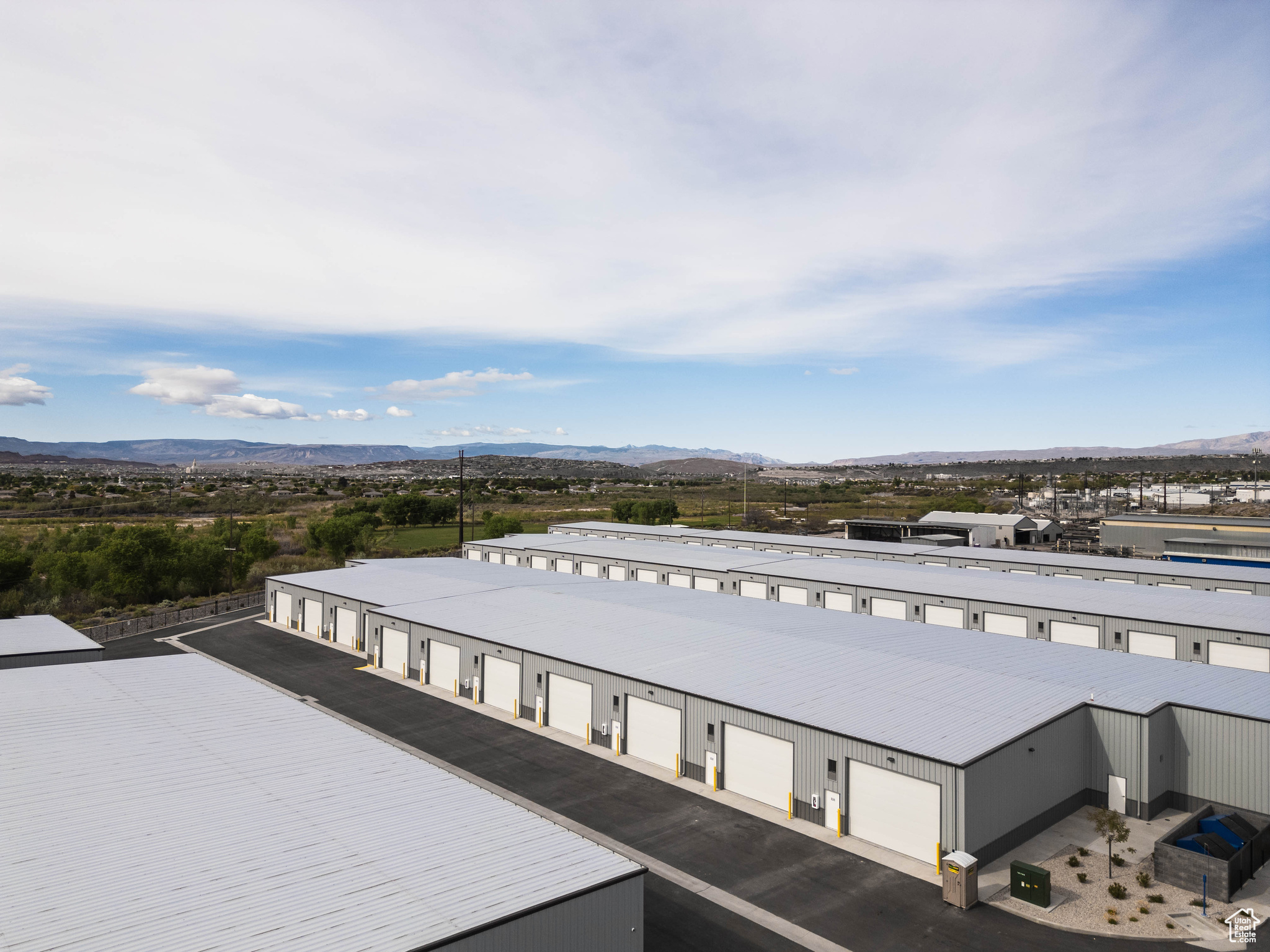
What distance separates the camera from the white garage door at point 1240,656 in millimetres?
30453

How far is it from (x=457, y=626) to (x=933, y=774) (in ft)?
→ 71.6

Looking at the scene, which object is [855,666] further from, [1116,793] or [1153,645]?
[1153,645]

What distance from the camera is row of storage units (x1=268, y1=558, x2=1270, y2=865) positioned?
766 inches

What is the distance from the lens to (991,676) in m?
25.1

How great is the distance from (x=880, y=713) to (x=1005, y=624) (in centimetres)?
2009

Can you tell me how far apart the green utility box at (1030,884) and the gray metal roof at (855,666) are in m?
2.51

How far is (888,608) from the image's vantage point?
43.3 m

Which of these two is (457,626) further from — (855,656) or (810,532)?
(810,532)

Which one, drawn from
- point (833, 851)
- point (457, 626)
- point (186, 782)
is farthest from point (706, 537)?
point (186, 782)

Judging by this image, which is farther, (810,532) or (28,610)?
(810,532)

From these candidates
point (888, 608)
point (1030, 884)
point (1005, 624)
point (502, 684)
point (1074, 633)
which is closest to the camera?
point (1030, 884)

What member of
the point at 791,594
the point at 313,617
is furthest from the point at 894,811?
the point at 313,617

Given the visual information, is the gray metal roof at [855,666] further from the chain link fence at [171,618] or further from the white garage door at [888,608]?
the chain link fence at [171,618]

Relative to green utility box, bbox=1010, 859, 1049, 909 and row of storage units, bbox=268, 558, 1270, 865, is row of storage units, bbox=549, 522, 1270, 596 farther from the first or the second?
green utility box, bbox=1010, 859, 1049, 909
